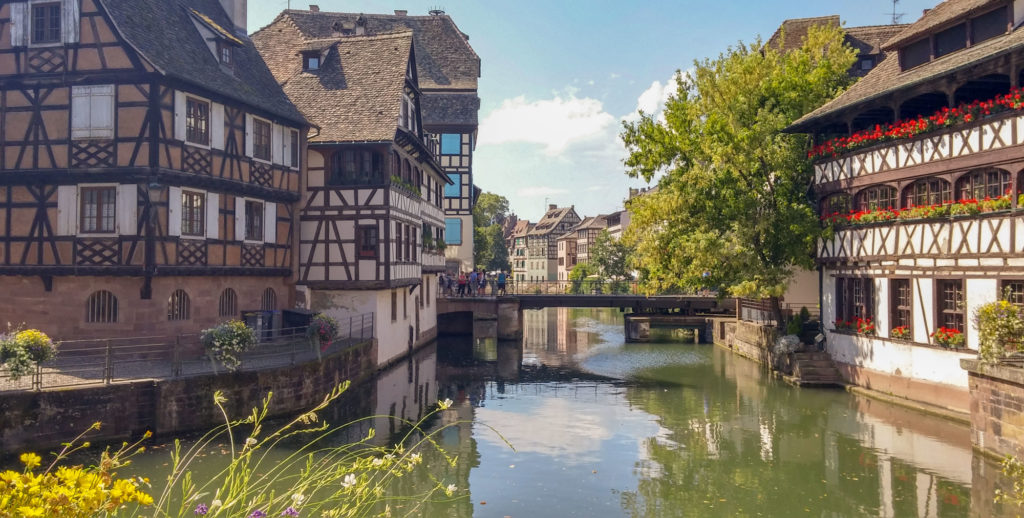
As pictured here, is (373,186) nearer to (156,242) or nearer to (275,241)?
(275,241)

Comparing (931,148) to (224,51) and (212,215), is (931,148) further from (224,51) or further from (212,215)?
(224,51)

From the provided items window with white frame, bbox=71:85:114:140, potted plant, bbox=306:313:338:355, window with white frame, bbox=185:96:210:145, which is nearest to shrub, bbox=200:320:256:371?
potted plant, bbox=306:313:338:355

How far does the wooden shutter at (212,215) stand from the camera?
69.5ft

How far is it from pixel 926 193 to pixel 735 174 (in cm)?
738

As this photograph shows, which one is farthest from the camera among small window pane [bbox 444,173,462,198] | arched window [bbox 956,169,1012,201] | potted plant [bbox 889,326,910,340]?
small window pane [bbox 444,173,462,198]

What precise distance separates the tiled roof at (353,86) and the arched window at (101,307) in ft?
28.6

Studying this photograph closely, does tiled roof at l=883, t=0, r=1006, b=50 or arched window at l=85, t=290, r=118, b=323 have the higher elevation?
tiled roof at l=883, t=0, r=1006, b=50

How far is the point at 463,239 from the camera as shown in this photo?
49406mm

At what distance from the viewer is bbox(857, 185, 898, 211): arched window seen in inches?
848

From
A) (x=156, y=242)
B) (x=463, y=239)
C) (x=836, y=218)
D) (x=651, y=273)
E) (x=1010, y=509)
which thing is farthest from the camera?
(x=463, y=239)

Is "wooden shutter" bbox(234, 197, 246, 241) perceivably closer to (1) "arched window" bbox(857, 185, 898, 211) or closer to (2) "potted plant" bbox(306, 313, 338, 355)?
(2) "potted plant" bbox(306, 313, 338, 355)

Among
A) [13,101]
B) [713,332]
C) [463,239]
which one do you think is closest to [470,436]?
[13,101]

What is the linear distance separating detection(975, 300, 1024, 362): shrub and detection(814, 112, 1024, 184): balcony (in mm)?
4276

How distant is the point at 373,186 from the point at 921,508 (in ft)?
63.0
